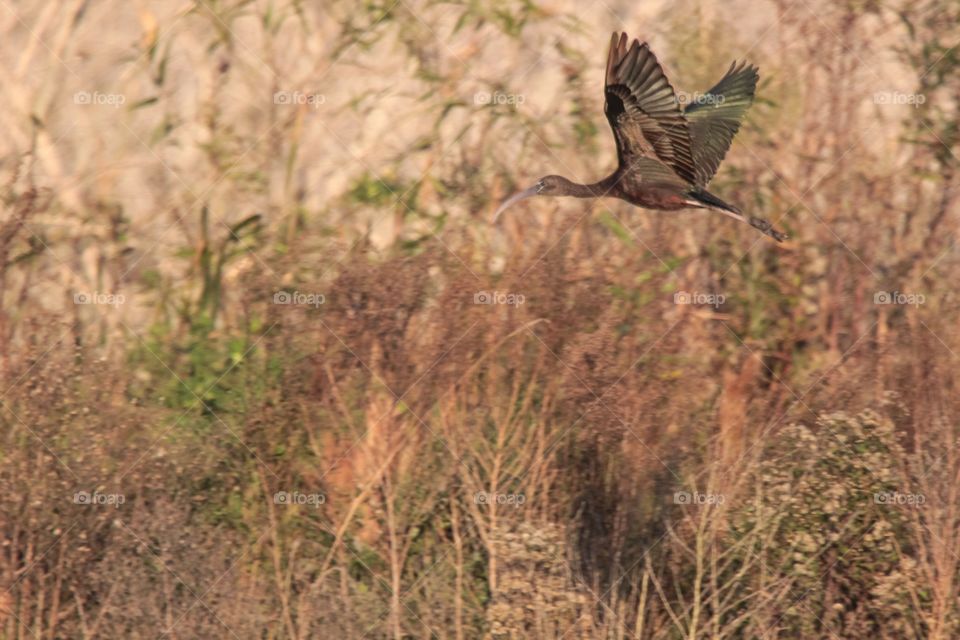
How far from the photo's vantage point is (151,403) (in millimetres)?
8266

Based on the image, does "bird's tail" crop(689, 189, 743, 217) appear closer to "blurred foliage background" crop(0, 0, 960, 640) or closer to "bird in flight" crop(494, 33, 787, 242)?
"bird in flight" crop(494, 33, 787, 242)

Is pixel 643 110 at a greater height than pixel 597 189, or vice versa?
pixel 643 110

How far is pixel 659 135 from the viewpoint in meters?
6.46

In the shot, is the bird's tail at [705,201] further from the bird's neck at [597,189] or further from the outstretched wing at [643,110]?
the bird's neck at [597,189]

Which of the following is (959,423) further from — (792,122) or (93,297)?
(93,297)

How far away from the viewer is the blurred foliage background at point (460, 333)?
729cm

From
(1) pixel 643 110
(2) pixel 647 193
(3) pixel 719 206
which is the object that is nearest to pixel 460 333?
(2) pixel 647 193

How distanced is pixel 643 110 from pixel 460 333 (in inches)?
77.4

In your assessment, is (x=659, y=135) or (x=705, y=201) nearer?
(x=659, y=135)

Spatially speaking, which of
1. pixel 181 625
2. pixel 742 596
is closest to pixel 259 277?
pixel 181 625

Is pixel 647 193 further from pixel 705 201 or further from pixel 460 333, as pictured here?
pixel 460 333

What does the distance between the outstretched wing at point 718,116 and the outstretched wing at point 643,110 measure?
792 millimetres

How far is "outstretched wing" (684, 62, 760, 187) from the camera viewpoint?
7.39 metres

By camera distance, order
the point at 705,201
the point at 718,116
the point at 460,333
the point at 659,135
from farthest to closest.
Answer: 1. the point at 460,333
2. the point at 718,116
3. the point at 705,201
4. the point at 659,135
